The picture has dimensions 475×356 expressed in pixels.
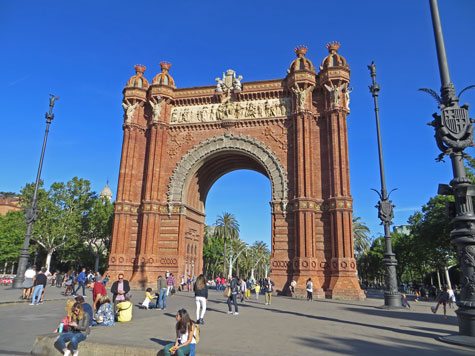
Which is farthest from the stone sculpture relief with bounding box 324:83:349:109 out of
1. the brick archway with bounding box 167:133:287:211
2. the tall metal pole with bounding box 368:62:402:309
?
the brick archway with bounding box 167:133:287:211

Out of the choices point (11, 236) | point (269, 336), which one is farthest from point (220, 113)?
point (11, 236)

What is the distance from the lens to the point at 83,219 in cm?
4675

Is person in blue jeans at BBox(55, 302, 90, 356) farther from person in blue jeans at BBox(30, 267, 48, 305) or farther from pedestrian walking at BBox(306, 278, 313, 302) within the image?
pedestrian walking at BBox(306, 278, 313, 302)

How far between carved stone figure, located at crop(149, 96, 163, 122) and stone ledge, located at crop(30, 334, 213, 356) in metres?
24.1

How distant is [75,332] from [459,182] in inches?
368

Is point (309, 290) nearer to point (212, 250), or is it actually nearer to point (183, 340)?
point (183, 340)

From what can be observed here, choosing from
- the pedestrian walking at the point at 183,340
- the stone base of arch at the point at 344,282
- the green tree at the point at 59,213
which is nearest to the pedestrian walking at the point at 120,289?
the pedestrian walking at the point at 183,340

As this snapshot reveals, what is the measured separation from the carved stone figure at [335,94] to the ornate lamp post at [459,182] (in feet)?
53.1

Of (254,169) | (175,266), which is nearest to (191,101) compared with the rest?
(254,169)

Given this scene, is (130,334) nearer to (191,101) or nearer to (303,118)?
(303,118)

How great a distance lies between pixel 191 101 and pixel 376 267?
156 feet

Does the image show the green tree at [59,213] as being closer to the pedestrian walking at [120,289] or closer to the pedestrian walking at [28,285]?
the pedestrian walking at [28,285]

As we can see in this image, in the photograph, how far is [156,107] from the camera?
96.6ft

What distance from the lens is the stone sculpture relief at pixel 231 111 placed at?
2802 cm
